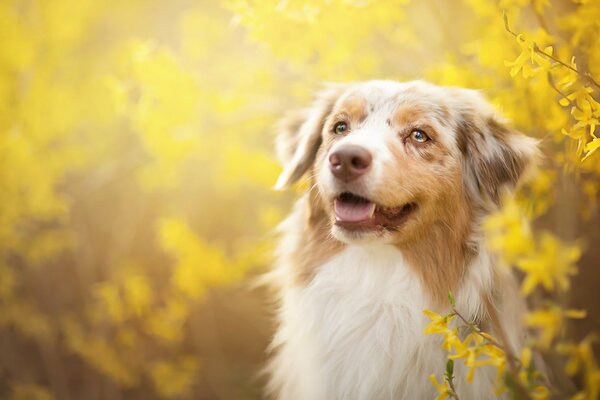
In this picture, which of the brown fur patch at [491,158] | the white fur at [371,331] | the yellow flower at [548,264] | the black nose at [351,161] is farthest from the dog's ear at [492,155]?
the yellow flower at [548,264]

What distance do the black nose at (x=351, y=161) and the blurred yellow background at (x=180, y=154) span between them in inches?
28.1

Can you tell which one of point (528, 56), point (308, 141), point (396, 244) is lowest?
point (396, 244)

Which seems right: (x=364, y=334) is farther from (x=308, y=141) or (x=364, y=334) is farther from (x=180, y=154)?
(x=180, y=154)

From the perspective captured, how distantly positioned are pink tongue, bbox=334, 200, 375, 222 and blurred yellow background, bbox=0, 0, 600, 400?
666 mm

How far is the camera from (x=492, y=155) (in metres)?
2.47

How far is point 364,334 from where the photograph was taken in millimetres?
2438

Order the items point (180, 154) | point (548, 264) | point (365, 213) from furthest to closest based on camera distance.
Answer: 1. point (180, 154)
2. point (365, 213)
3. point (548, 264)

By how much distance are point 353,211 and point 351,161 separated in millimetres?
243

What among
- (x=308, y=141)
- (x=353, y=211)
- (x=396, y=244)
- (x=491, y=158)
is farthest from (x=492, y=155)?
(x=308, y=141)

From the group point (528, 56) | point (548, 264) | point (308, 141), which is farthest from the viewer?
point (308, 141)

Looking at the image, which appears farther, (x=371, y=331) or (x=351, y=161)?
(x=371, y=331)

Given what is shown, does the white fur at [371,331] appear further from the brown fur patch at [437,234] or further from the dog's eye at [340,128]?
the dog's eye at [340,128]

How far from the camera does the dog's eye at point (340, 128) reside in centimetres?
258

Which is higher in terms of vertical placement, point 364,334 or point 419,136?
point 419,136
